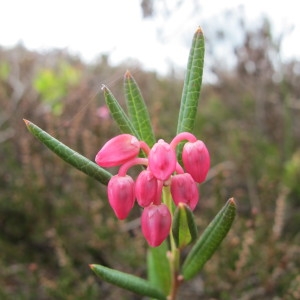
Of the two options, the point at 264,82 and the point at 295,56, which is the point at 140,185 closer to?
the point at 264,82

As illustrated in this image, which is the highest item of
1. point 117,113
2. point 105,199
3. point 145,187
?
point 117,113

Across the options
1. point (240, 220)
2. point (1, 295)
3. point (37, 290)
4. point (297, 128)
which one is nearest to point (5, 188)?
point (37, 290)

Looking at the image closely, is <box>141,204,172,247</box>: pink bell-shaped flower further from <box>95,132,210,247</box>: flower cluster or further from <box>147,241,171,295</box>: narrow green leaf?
<box>147,241,171,295</box>: narrow green leaf

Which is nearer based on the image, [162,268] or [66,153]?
[66,153]

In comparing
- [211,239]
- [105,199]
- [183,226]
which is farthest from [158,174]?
[105,199]

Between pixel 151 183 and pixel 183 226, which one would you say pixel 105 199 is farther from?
pixel 151 183

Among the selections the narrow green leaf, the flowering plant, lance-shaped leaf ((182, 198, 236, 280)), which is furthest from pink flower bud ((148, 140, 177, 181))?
the narrow green leaf
